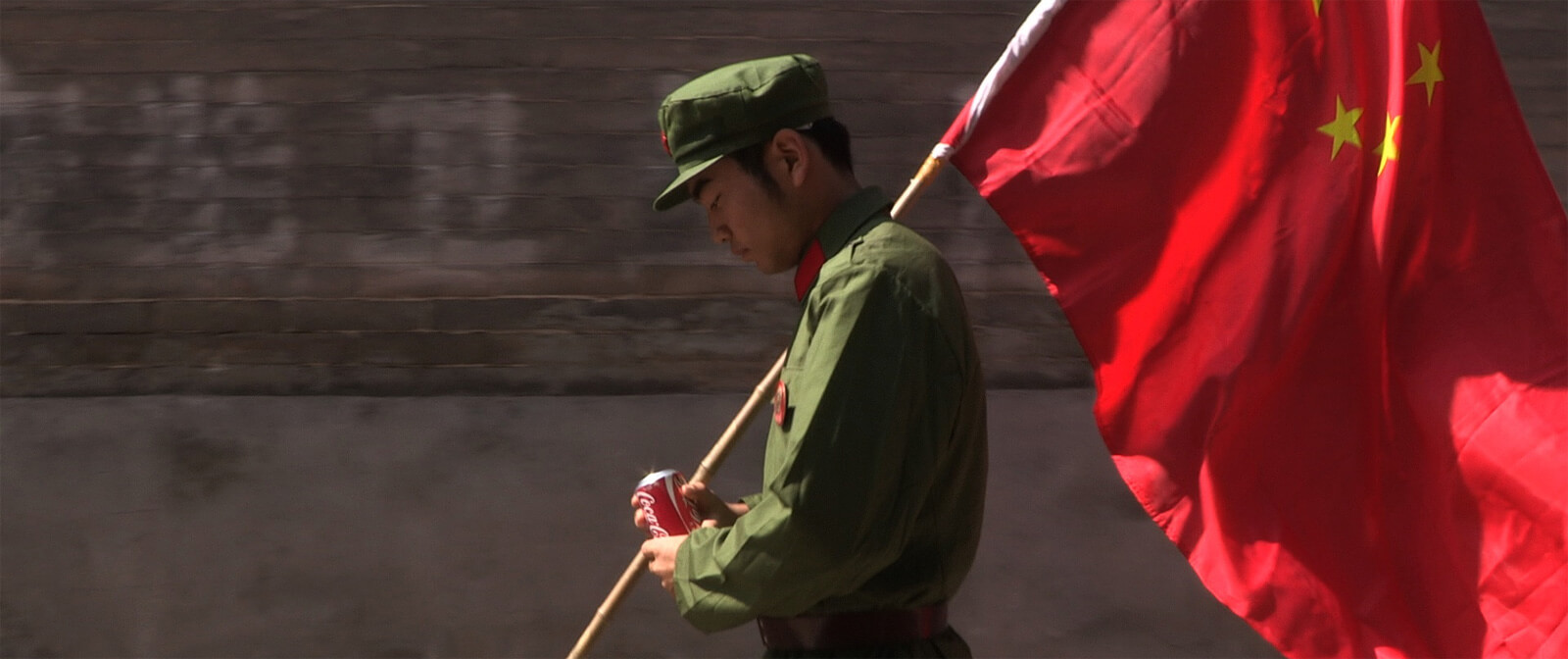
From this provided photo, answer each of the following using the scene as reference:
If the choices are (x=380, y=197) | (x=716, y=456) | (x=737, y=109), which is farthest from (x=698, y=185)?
(x=380, y=197)

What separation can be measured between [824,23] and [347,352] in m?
1.96

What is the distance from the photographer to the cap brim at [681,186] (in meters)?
2.48

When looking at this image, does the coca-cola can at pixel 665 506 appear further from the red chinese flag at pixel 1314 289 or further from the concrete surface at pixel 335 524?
the concrete surface at pixel 335 524

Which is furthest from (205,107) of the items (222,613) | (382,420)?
(222,613)

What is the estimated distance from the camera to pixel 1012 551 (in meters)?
5.82

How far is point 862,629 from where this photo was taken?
2.46 meters

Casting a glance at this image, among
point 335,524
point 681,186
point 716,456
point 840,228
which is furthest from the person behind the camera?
point 335,524

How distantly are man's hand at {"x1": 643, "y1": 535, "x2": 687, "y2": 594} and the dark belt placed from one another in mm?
189

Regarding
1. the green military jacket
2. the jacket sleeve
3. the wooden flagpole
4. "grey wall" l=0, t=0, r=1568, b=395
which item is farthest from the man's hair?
"grey wall" l=0, t=0, r=1568, b=395

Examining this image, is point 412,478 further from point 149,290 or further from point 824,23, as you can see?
point 824,23

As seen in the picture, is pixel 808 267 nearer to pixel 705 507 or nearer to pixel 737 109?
pixel 737 109

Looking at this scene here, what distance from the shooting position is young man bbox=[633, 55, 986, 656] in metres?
2.28

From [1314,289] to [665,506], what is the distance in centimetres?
133

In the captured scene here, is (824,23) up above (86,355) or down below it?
above
